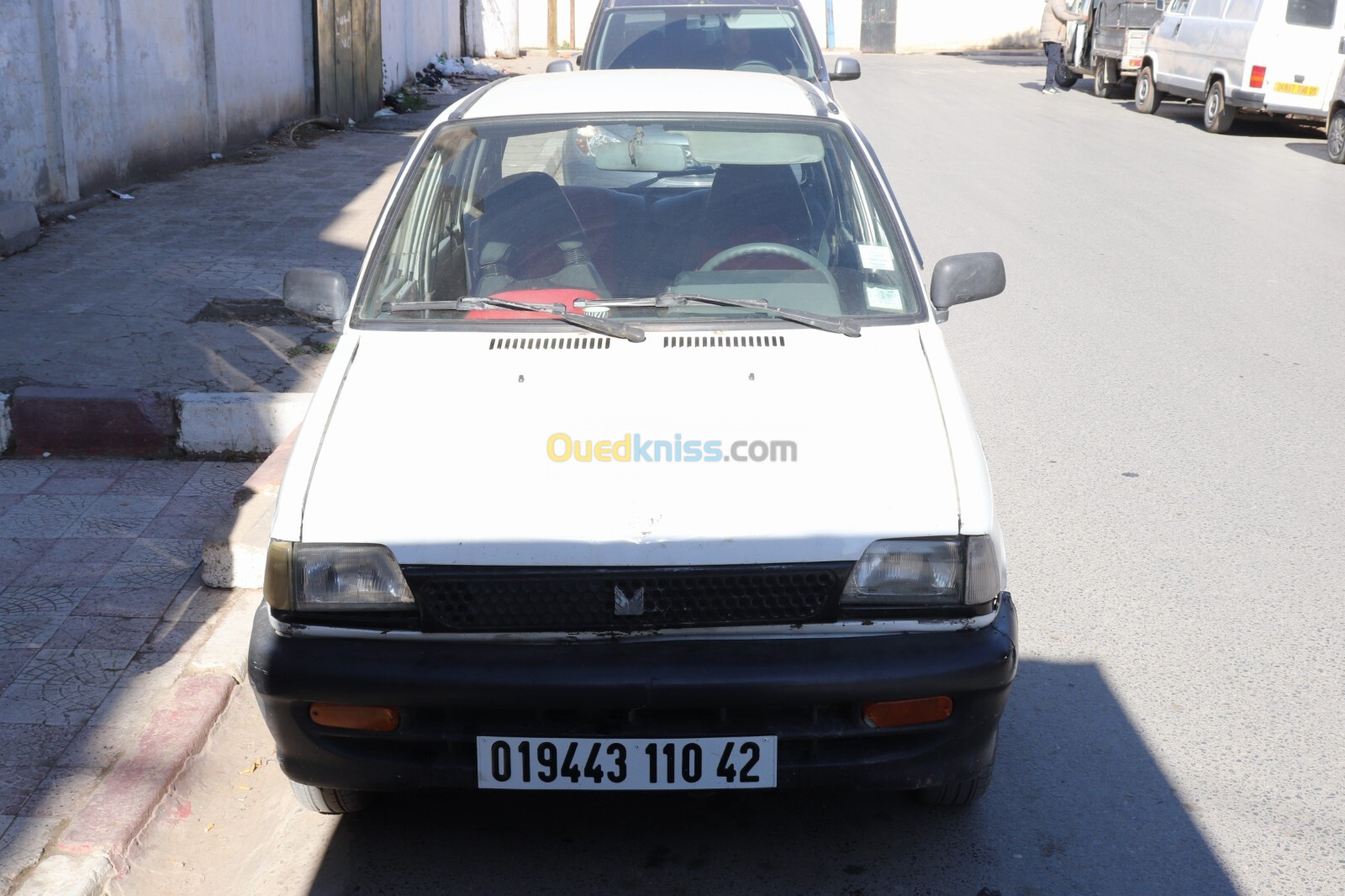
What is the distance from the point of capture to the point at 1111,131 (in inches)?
696

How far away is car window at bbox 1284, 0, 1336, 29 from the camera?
1589cm

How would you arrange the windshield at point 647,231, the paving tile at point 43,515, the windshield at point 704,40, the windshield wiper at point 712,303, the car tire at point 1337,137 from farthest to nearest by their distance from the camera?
the car tire at point 1337,137
the windshield at point 704,40
the paving tile at point 43,515
the windshield at point 647,231
the windshield wiper at point 712,303

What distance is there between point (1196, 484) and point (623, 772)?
3.45m

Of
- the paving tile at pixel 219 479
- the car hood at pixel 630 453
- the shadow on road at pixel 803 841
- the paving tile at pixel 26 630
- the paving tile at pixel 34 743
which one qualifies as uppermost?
the car hood at pixel 630 453

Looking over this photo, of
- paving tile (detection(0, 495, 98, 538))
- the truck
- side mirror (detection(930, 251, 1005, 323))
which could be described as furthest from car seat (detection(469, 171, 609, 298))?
the truck

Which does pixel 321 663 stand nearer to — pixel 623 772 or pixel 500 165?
pixel 623 772

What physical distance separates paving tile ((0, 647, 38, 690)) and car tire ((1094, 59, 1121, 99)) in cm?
2213

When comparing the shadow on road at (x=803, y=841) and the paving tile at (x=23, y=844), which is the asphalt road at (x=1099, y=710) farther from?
the paving tile at (x=23, y=844)

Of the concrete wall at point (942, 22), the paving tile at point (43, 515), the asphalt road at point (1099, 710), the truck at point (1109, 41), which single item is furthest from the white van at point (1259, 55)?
the concrete wall at point (942, 22)

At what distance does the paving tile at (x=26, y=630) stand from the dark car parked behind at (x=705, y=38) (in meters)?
5.82

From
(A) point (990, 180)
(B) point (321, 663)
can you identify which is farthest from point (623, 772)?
(A) point (990, 180)

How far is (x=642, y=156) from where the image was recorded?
4.11 meters

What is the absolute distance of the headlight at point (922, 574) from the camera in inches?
107

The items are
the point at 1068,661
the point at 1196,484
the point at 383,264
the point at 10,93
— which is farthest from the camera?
the point at 10,93
